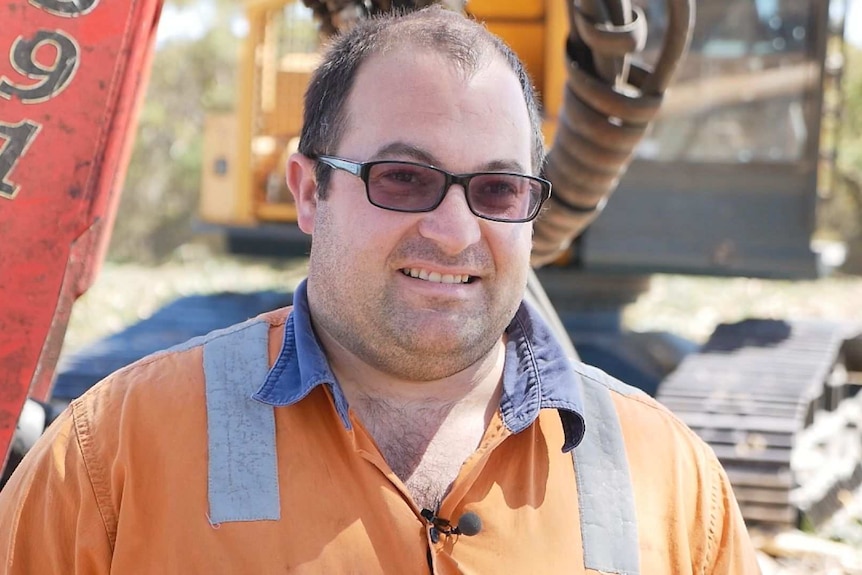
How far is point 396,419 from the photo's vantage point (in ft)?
6.63

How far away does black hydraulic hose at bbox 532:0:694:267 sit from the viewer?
3533 millimetres

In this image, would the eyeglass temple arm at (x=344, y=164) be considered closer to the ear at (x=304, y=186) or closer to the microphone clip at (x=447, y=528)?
the ear at (x=304, y=186)

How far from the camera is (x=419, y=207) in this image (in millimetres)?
1954

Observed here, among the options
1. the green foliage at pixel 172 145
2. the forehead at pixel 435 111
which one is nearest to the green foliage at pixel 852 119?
the green foliage at pixel 172 145

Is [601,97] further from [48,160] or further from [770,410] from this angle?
[770,410]

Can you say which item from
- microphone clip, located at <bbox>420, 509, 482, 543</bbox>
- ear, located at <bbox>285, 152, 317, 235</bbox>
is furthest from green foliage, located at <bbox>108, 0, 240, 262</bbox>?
microphone clip, located at <bbox>420, 509, 482, 543</bbox>

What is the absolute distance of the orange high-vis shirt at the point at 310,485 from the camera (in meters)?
1.80

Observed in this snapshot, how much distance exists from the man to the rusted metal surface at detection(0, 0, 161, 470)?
63 cm

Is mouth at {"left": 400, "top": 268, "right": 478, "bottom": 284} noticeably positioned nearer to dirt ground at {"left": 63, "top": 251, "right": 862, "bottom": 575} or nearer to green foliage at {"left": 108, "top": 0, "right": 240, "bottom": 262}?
dirt ground at {"left": 63, "top": 251, "right": 862, "bottom": 575}

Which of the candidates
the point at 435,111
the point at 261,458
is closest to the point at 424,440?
the point at 261,458

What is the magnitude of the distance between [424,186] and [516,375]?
0.37 metres

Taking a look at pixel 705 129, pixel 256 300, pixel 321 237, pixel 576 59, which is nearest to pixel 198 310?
pixel 256 300

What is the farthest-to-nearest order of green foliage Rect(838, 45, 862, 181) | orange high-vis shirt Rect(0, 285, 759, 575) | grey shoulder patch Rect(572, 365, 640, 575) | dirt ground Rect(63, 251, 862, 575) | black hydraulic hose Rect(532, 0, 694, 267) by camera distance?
green foliage Rect(838, 45, 862, 181)
dirt ground Rect(63, 251, 862, 575)
black hydraulic hose Rect(532, 0, 694, 267)
grey shoulder patch Rect(572, 365, 640, 575)
orange high-vis shirt Rect(0, 285, 759, 575)

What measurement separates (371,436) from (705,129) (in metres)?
4.97
